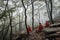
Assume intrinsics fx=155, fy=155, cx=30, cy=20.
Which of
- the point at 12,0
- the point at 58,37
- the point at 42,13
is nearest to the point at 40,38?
the point at 58,37

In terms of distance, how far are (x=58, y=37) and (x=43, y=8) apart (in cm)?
1334

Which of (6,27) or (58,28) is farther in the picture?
(6,27)

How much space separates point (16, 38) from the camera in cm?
1852

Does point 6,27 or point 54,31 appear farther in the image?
point 6,27

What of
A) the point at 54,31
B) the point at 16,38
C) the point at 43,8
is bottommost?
the point at 16,38

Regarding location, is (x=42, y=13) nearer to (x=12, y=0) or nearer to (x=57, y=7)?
(x=57, y=7)

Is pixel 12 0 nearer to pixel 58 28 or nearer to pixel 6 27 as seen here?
pixel 6 27

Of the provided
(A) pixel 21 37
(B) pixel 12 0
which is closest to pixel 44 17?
(B) pixel 12 0

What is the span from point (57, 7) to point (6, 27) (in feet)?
41.4

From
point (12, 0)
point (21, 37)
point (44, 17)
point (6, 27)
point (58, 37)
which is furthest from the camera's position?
point (44, 17)

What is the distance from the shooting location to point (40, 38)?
17.3 metres

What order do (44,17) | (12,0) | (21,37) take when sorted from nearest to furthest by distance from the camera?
(21,37) → (12,0) → (44,17)

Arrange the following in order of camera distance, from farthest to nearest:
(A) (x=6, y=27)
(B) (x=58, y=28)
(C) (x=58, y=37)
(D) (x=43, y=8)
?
1. (D) (x=43, y=8)
2. (A) (x=6, y=27)
3. (B) (x=58, y=28)
4. (C) (x=58, y=37)

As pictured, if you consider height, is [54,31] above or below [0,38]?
above
